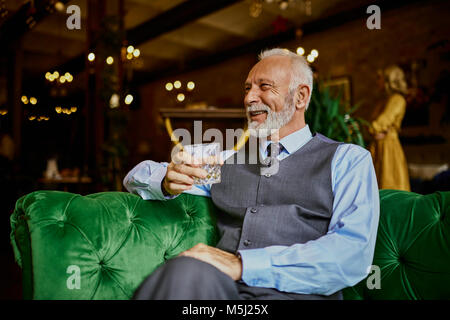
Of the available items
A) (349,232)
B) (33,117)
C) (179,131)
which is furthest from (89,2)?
(349,232)

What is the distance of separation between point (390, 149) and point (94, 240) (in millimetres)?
3300

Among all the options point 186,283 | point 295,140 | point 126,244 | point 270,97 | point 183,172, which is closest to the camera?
point 186,283

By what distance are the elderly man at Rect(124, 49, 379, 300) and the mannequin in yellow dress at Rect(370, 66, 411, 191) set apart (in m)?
2.44

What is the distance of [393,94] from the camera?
3928mm

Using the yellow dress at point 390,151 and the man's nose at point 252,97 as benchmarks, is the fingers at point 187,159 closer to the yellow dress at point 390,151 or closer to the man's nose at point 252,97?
the man's nose at point 252,97

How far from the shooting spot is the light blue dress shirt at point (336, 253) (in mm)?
1089

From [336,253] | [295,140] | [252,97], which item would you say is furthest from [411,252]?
[252,97]

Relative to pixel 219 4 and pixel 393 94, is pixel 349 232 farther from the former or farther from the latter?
pixel 219 4

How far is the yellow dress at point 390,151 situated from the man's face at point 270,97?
8.07 ft

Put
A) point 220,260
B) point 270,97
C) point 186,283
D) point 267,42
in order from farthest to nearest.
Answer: point 267,42, point 270,97, point 220,260, point 186,283

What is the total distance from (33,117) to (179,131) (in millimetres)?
3302

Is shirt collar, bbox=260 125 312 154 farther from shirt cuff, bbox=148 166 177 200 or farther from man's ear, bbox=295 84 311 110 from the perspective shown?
shirt cuff, bbox=148 166 177 200

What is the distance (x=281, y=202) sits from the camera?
1.31 meters

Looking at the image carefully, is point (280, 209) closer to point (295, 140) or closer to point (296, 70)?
point (295, 140)
